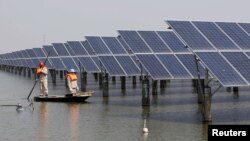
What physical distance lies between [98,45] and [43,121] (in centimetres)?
2028

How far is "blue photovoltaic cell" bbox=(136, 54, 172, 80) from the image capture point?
28.0 meters

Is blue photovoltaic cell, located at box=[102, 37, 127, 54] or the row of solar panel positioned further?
blue photovoltaic cell, located at box=[102, 37, 127, 54]

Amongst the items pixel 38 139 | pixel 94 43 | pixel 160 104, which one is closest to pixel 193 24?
pixel 160 104

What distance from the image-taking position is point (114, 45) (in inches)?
1649

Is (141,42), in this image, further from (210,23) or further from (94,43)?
(94,43)

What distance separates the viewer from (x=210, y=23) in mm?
26188

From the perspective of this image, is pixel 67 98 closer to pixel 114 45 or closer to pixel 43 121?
pixel 43 121

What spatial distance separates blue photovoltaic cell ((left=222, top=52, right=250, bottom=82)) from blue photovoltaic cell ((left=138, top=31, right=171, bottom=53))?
331 inches

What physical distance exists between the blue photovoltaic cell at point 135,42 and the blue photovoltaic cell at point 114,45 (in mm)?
5437

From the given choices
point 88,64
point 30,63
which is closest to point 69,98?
point 88,64

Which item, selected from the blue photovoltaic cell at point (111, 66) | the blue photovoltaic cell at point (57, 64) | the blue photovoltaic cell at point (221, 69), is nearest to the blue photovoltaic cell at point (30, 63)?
the blue photovoltaic cell at point (57, 64)

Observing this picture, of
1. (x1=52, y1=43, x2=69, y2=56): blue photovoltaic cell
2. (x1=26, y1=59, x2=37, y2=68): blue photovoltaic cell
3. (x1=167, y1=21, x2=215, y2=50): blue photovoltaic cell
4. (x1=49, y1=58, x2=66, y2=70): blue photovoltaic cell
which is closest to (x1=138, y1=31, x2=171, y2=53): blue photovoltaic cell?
(x1=167, y1=21, x2=215, y2=50): blue photovoltaic cell

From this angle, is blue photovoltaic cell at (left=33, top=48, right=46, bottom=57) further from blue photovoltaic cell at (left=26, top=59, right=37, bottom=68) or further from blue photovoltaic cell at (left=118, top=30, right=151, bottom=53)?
blue photovoltaic cell at (left=118, top=30, right=151, bottom=53)

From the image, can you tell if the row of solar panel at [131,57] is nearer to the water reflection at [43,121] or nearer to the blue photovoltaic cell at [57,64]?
the blue photovoltaic cell at [57,64]
